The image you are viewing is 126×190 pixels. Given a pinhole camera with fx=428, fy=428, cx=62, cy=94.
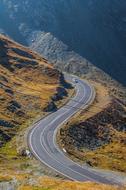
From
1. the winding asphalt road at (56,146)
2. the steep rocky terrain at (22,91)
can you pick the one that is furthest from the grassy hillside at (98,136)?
the steep rocky terrain at (22,91)

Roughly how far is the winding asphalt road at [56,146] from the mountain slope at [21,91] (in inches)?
257

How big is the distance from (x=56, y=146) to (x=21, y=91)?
56.6 meters

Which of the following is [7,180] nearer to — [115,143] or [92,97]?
[115,143]

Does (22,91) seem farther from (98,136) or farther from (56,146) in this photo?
(56,146)

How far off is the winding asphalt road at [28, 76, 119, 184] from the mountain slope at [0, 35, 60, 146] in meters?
6.54

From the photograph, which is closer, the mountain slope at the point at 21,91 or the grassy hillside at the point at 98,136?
the grassy hillside at the point at 98,136

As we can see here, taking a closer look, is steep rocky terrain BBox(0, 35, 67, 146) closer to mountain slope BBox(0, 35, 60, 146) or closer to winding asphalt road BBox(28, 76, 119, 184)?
mountain slope BBox(0, 35, 60, 146)

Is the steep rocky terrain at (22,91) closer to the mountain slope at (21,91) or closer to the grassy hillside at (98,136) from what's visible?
the mountain slope at (21,91)

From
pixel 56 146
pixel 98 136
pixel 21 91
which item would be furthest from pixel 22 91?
pixel 56 146

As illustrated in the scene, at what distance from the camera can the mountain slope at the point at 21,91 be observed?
12656 centimetres

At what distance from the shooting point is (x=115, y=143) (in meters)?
127

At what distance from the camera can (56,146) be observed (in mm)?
107125

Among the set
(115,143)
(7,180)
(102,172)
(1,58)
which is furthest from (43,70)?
(7,180)

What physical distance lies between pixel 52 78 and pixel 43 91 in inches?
957
